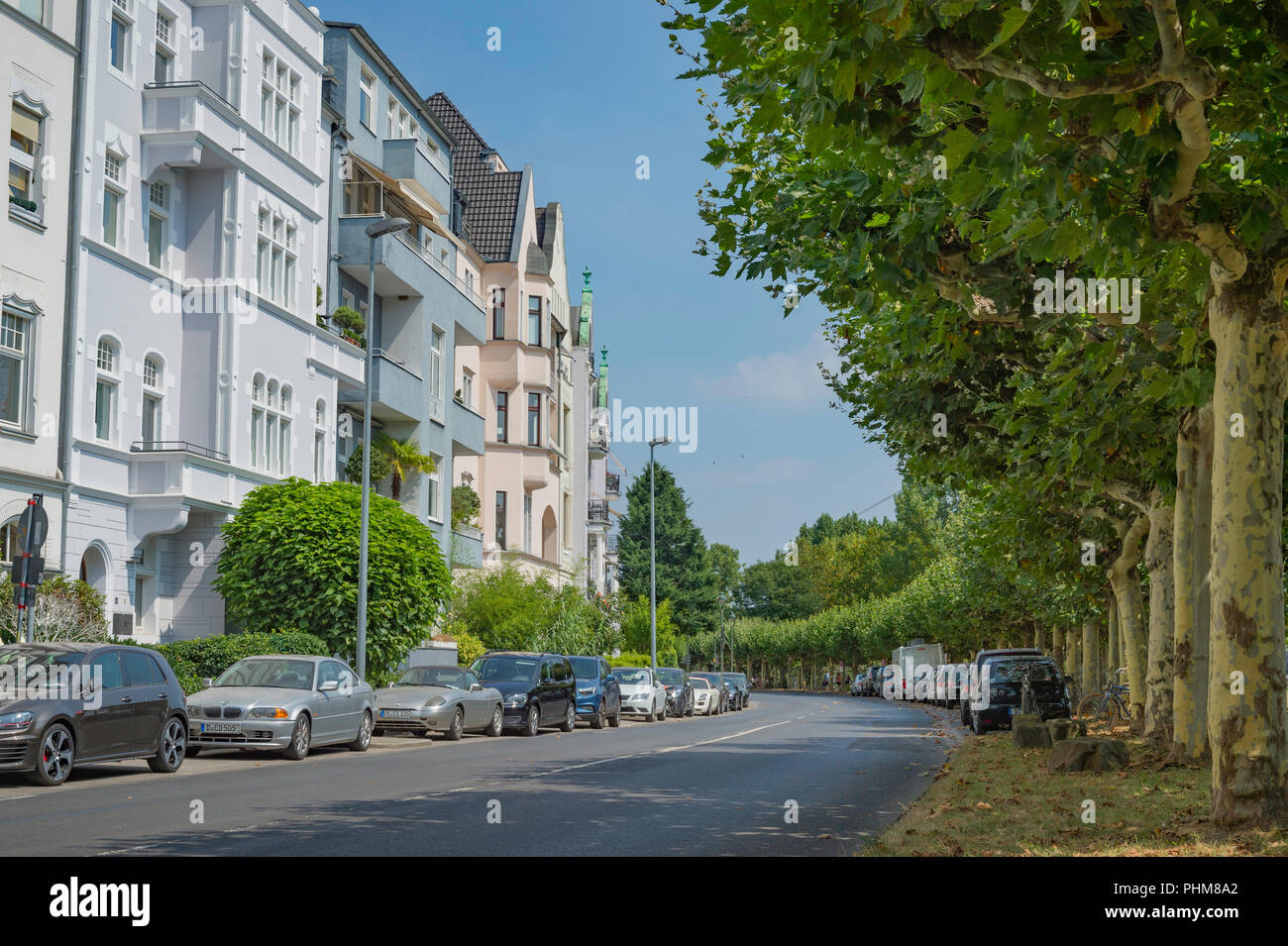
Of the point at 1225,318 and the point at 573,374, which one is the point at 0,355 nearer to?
the point at 1225,318

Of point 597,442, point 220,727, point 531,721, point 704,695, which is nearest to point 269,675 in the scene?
point 220,727

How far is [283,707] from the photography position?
21.5 meters

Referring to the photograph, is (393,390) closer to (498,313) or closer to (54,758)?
(498,313)

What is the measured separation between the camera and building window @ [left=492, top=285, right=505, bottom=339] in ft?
186

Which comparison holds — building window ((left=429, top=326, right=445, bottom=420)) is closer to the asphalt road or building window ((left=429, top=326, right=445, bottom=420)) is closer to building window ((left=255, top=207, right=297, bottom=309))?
building window ((left=255, top=207, right=297, bottom=309))

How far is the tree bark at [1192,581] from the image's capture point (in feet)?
54.5

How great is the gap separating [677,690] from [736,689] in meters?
12.4

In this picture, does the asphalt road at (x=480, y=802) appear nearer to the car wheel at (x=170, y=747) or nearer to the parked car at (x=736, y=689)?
the car wheel at (x=170, y=747)

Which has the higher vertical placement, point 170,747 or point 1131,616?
point 1131,616

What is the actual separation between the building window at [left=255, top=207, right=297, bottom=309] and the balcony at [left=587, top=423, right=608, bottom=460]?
53016mm

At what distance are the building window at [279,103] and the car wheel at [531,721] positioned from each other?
46.4 ft

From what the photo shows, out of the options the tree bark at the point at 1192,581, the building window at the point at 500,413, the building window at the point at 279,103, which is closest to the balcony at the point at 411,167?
the building window at the point at 279,103
